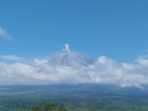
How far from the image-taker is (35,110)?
89.9m

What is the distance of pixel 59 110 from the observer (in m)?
87.4

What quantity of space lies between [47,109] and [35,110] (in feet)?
9.30

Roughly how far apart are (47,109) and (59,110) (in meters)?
4.58

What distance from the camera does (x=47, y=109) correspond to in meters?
90.9

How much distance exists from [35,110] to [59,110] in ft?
19.8
